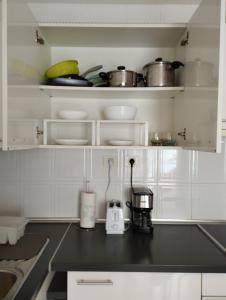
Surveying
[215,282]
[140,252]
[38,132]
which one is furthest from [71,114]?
[215,282]

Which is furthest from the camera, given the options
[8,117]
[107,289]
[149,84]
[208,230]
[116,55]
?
[116,55]

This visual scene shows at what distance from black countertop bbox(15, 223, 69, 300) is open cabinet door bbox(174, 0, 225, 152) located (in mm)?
796

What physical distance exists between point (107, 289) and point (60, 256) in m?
0.24

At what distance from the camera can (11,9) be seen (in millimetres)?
989

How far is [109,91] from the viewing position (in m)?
1.44

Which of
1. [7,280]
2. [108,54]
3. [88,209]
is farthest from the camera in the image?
[108,54]

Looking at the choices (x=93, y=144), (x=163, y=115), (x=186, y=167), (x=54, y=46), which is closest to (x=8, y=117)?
(x=93, y=144)

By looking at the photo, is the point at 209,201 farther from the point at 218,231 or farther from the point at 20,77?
the point at 20,77

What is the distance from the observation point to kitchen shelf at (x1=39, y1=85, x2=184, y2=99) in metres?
1.38

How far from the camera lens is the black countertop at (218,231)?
1.40m

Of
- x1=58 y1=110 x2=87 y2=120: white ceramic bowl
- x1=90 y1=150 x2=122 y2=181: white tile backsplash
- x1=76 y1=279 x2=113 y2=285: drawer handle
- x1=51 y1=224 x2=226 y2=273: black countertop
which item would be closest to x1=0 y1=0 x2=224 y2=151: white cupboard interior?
x1=58 y1=110 x2=87 y2=120: white ceramic bowl

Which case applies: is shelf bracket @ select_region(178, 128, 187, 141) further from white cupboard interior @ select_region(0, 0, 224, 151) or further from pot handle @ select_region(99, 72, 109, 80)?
pot handle @ select_region(99, 72, 109, 80)

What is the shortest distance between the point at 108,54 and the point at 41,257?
1.18 metres

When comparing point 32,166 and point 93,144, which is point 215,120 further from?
point 32,166
